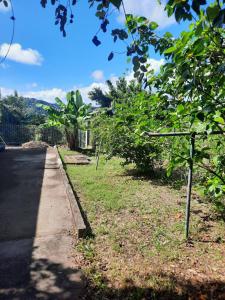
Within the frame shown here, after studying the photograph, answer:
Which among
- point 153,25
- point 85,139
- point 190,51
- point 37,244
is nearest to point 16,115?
point 85,139

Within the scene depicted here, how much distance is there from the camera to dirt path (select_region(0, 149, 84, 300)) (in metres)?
3.24

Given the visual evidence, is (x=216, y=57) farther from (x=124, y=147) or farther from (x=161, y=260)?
(x=124, y=147)

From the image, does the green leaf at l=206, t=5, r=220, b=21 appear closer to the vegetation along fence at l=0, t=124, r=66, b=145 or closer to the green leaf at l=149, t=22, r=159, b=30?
the green leaf at l=149, t=22, r=159, b=30

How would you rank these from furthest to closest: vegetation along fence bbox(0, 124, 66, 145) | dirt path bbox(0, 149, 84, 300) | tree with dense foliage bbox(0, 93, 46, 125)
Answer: tree with dense foliage bbox(0, 93, 46, 125) < vegetation along fence bbox(0, 124, 66, 145) < dirt path bbox(0, 149, 84, 300)

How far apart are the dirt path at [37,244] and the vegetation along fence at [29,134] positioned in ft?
50.8

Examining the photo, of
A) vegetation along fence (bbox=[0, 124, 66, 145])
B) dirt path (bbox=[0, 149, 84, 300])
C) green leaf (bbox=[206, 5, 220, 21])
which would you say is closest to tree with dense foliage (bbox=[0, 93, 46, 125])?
vegetation along fence (bbox=[0, 124, 66, 145])

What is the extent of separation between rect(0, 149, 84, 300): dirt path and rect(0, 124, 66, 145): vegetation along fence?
15479 millimetres

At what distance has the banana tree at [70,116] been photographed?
1814cm

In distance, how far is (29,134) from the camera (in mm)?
23859

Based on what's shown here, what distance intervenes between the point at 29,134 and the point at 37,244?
20.6m

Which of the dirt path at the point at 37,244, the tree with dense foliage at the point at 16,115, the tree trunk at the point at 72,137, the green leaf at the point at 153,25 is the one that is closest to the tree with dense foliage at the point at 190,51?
the green leaf at the point at 153,25

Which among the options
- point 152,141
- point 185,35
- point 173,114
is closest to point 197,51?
point 185,35

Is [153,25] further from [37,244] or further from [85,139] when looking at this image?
[85,139]

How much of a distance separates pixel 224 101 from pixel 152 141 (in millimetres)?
2035
